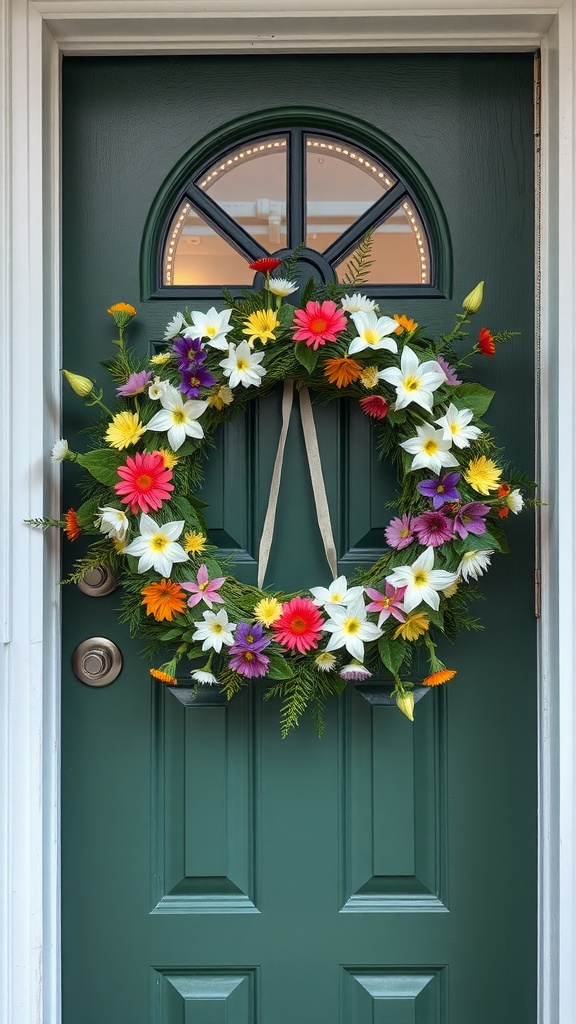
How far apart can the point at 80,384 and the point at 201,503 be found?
259 mm

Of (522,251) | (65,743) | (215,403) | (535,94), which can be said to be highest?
(535,94)

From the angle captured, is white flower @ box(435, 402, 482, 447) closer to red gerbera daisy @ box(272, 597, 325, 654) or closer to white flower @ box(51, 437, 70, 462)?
red gerbera daisy @ box(272, 597, 325, 654)

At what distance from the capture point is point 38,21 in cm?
119

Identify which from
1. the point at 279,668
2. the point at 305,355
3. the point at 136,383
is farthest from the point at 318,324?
the point at 279,668

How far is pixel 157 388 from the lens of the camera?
1.16 m

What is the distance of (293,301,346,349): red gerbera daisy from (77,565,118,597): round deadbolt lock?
49 cm

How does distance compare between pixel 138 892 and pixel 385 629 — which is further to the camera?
pixel 138 892

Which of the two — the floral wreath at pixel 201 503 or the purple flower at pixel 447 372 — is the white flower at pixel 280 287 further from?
the purple flower at pixel 447 372

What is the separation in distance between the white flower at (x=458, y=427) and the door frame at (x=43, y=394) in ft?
0.51

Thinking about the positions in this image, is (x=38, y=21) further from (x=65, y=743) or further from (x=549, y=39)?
(x=65, y=743)

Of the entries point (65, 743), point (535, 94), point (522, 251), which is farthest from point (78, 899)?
point (535, 94)

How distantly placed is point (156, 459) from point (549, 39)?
0.91m

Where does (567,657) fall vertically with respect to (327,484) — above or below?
below

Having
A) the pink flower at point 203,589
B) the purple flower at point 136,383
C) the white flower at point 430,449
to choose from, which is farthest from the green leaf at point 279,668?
the purple flower at point 136,383
